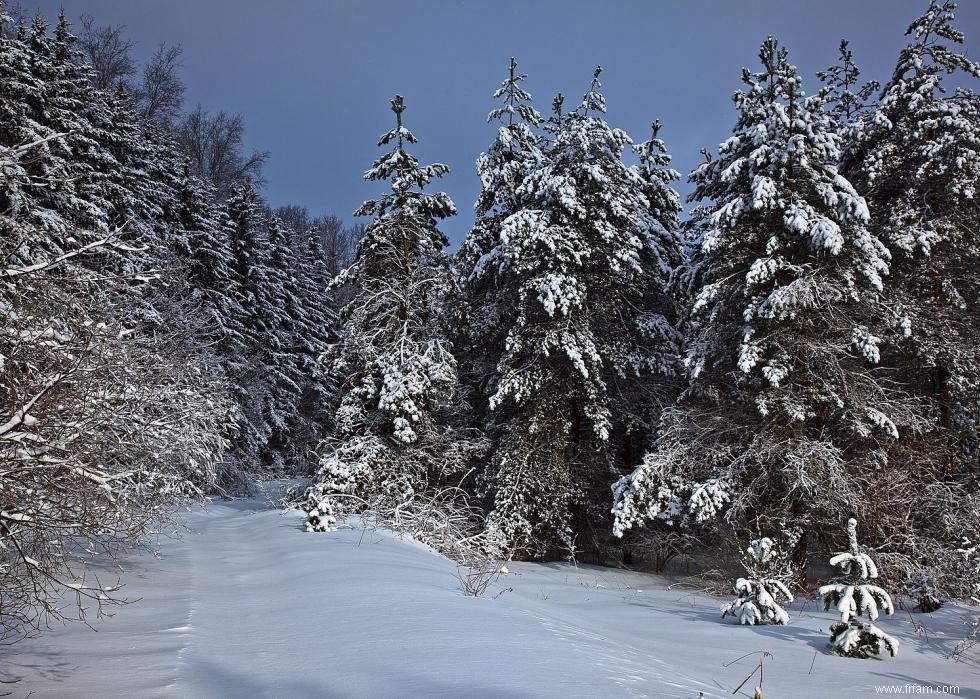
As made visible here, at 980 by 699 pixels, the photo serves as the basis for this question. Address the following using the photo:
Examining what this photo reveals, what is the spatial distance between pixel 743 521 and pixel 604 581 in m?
3.28

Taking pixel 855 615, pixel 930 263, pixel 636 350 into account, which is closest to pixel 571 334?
pixel 636 350

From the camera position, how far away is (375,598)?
5848 mm

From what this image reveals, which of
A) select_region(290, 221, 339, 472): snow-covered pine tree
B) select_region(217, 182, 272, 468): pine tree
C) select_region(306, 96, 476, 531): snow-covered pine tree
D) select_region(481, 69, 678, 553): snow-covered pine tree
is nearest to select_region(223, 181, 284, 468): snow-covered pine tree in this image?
select_region(217, 182, 272, 468): pine tree

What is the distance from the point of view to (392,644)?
4.43 metres

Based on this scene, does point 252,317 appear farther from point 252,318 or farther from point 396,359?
point 396,359

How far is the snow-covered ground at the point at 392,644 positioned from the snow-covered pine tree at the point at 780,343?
2.69 meters

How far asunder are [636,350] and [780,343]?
185 inches

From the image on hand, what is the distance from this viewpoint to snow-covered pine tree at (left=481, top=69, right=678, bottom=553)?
14.8m

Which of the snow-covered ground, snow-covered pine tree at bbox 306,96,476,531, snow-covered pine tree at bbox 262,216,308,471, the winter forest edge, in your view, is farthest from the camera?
snow-covered pine tree at bbox 262,216,308,471

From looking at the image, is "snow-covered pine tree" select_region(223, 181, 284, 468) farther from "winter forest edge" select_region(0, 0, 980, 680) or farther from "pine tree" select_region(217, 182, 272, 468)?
"winter forest edge" select_region(0, 0, 980, 680)

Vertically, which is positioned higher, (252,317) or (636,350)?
(252,317)

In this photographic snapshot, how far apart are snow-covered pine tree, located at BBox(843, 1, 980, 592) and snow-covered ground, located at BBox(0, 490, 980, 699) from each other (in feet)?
11.4

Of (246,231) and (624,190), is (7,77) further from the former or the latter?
(624,190)

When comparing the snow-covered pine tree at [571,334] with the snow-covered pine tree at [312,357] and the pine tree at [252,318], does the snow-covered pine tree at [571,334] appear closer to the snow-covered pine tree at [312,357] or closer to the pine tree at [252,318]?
the pine tree at [252,318]
